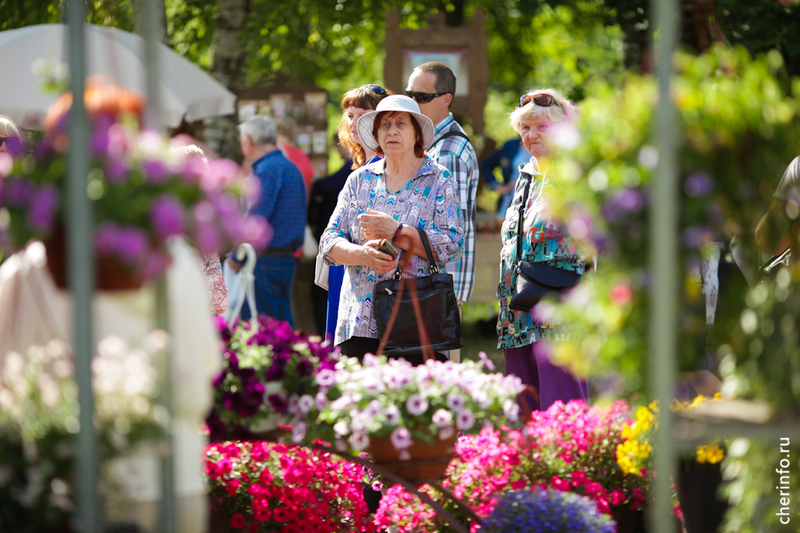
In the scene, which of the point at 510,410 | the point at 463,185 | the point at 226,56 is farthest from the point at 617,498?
the point at 226,56

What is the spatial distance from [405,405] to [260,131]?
12.9ft

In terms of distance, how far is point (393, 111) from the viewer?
157 inches

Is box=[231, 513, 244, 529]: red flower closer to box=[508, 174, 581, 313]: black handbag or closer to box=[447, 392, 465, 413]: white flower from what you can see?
box=[447, 392, 465, 413]: white flower

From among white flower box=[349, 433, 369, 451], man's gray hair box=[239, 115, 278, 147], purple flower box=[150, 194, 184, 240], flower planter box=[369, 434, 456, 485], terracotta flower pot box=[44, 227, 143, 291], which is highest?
man's gray hair box=[239, 115, 278, 147]

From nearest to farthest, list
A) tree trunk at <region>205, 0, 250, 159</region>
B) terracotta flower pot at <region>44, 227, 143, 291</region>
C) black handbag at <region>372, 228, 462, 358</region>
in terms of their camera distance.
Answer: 1. terracotta flower pot at <region>44, 227, 143, 291</region>
2. black handbag at <region>372, 228, 462, 358</region>
3. tree trunk at <region>205, 0, 250, 159</region>

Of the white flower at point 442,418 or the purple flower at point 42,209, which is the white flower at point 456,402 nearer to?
the white flower at point 442,418

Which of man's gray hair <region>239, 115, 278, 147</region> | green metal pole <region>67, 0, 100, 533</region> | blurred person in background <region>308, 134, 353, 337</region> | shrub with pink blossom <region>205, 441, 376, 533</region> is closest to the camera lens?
green metal pole <region>67, 0, 100, 533</region>

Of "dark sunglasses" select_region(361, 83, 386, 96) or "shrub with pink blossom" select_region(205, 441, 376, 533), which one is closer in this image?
"shrub with pink blossom" select_region(205, 441, 376, 533)

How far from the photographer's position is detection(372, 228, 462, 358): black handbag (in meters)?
3.71

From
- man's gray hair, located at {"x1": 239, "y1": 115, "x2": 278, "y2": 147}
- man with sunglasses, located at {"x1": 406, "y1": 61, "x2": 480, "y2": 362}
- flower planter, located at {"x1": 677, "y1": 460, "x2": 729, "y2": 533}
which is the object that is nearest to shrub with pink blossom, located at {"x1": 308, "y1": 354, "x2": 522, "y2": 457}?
flower planter, located at {"x1": 677, "y1": 460, "x2": 729, "y2": 533}

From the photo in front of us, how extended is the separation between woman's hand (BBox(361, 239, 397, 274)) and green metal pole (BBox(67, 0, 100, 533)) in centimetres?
181

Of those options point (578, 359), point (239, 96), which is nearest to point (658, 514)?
point (578, 359)

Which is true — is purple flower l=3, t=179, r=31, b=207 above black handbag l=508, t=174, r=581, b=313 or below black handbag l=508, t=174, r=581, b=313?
above

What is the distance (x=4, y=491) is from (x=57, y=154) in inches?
30.2
